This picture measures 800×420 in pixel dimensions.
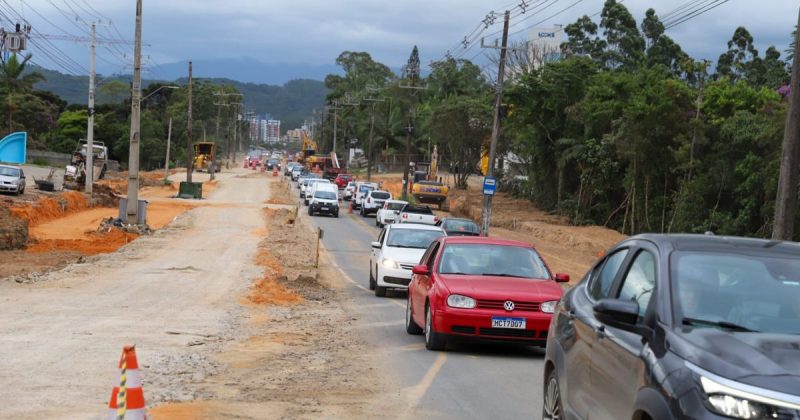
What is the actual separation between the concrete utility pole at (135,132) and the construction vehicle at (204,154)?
2400 inches

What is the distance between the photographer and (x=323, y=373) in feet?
38.4

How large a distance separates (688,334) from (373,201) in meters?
61.0

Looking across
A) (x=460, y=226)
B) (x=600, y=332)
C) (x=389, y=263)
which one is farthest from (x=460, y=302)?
(x=460, y=226)

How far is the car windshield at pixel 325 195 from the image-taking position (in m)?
63.8

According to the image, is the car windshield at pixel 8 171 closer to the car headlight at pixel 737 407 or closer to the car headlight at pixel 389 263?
the car headlight at pixel 389 263

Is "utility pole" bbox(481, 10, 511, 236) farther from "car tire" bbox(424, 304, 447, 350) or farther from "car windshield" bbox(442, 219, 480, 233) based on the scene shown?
"car tire" bbox(424, 304, 447, 350)

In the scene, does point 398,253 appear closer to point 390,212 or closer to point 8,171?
point 390,212

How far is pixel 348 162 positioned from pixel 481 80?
114ft

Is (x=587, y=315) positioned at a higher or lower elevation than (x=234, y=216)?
higher

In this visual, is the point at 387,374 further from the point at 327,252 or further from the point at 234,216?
the point at 234,216

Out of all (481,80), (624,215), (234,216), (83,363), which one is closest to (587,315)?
(83,363)

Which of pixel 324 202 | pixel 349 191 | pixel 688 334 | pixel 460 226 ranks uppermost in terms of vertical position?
pixel 688 334

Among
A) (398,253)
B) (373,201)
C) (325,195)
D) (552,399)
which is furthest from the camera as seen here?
(373,201)

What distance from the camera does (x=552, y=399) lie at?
752cm
